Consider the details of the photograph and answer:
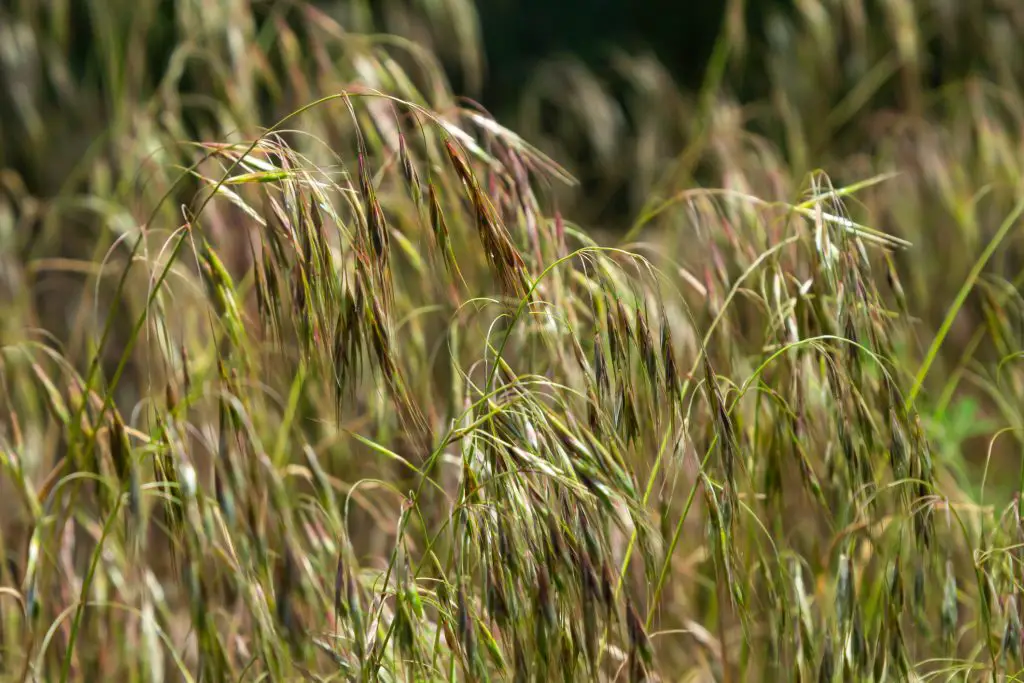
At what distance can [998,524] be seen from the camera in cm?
83

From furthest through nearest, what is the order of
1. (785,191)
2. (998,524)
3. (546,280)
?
(785,191) < (546,280) < (998,524)

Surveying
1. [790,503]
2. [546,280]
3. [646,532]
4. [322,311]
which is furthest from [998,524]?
[790,503]

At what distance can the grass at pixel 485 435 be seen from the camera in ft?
2.40

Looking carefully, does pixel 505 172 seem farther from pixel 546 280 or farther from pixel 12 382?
pixel 12 382

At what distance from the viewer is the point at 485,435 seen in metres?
0.68

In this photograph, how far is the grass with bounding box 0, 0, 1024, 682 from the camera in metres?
0.73

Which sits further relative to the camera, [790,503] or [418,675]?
[790,503]

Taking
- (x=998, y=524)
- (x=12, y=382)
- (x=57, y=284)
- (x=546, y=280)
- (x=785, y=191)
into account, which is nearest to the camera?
(x=998, y=524)

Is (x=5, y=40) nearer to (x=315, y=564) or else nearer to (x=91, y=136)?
(x=91, y=136)

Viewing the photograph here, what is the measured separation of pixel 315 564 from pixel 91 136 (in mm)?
1459

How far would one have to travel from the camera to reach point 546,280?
96cm

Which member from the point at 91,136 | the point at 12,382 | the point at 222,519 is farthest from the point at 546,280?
the point at 91,136

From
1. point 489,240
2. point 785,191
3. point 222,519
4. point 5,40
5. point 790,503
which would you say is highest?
point 5,40

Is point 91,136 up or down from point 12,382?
up
